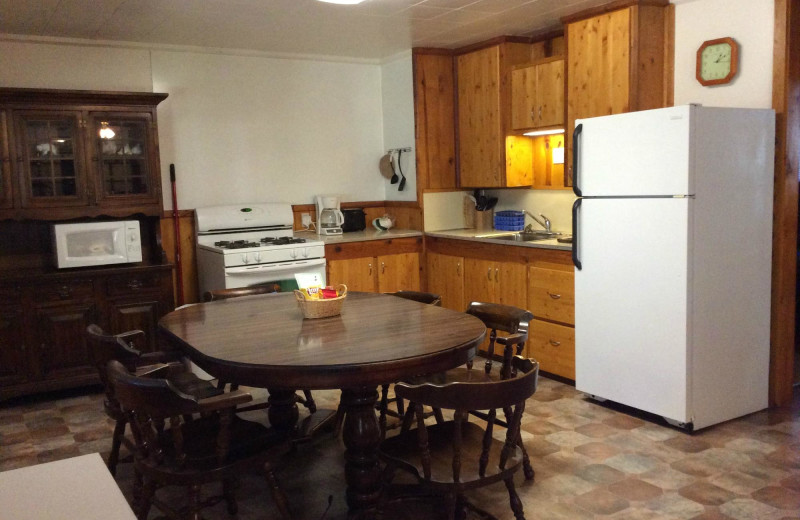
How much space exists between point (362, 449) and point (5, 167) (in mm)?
3196

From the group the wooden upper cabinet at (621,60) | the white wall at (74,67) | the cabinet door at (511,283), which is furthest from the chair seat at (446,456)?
the white wall at (74,67)

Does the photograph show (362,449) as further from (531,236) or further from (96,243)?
(531,236)

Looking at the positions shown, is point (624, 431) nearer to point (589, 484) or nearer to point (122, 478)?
point (589, 484)

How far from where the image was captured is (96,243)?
4551 millimetres

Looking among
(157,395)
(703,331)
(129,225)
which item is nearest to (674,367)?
(703,331)

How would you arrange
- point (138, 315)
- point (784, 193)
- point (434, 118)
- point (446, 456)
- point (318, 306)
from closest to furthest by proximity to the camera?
point (446, 456) < point (318, 306) < point (784, 193) < point (138, 315) < point (434, 118)

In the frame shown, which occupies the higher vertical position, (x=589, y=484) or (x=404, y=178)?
(x=404, y=178)

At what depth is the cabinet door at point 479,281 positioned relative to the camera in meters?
5.01

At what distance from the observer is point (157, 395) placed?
2.18 m

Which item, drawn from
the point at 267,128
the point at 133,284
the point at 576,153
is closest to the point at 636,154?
the point at 576,153

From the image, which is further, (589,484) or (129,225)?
(129,225)

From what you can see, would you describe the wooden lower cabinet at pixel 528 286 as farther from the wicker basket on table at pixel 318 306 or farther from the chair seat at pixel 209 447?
the chair seat at pixel 209 447

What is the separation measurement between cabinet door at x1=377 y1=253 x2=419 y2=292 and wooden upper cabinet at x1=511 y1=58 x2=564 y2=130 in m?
1.37

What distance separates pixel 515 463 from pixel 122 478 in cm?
192
